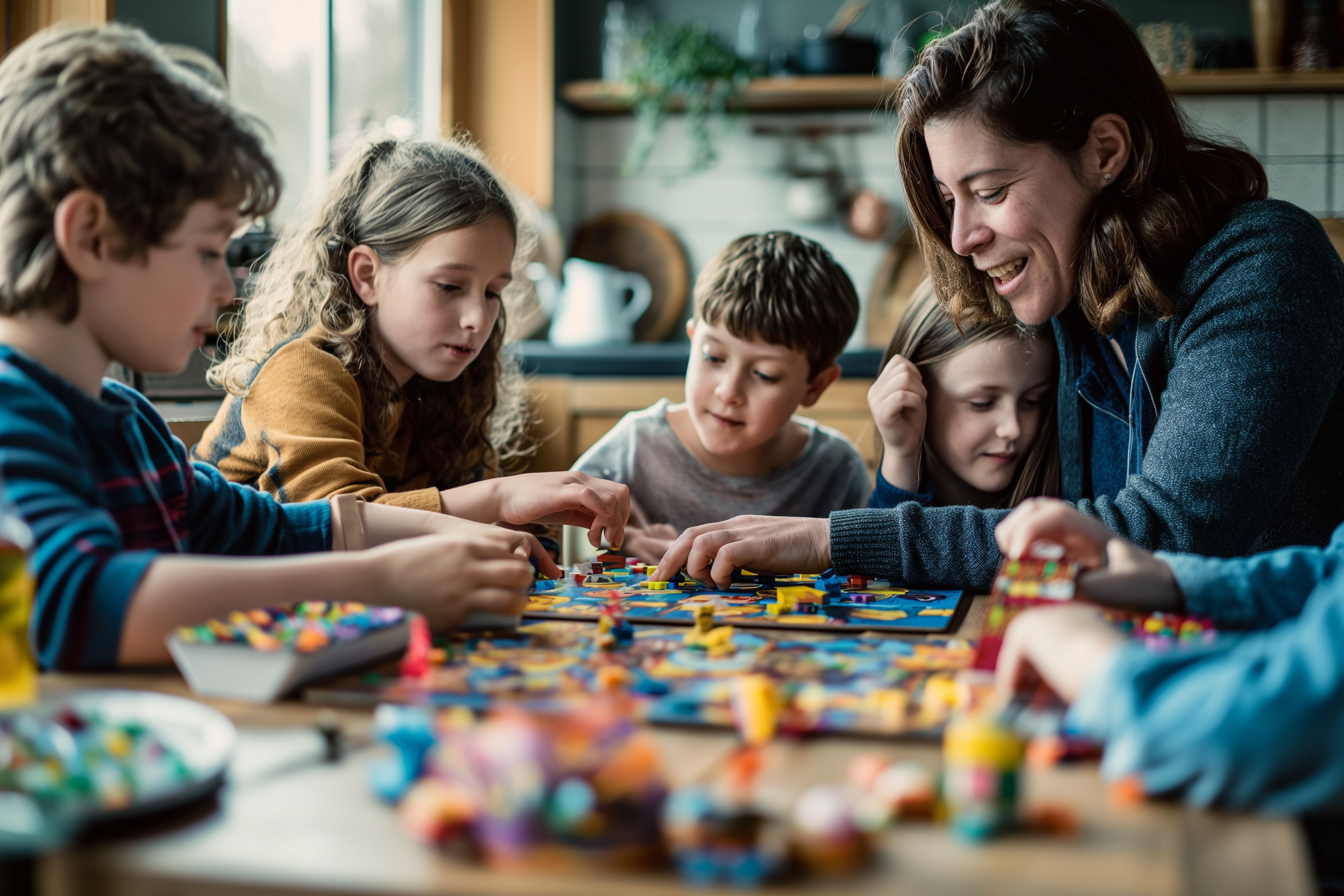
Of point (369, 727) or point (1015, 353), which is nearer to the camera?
point (369, 727)

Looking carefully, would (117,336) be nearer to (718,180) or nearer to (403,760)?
(403,760)

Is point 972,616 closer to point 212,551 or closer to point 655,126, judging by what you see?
point 212,551

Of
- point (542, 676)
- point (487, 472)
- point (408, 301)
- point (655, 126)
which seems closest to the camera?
point (542, 676)

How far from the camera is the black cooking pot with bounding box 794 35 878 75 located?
3330mm

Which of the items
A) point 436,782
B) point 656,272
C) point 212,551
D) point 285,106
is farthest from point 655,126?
point 436,782

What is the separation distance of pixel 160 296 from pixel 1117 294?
1.06 m

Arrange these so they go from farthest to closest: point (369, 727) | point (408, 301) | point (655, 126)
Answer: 1. point (655, 126)
2. point (408, 301)
3. point (369, 727)

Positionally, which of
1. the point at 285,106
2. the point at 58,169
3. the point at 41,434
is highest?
the point at 285,106

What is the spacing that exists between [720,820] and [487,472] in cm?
151

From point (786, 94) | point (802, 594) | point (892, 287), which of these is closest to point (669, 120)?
point (786, 94)

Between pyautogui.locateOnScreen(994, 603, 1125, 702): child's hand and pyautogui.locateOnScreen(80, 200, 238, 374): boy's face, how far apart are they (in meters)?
0.69

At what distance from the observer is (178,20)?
2.09 m

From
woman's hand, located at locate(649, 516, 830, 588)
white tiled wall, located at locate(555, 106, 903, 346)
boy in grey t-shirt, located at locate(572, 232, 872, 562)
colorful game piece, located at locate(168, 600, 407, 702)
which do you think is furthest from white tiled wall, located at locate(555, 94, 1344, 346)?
colorful game piece, located at locate(168, 600, 407, 702)

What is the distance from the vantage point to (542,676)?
2.60ft
